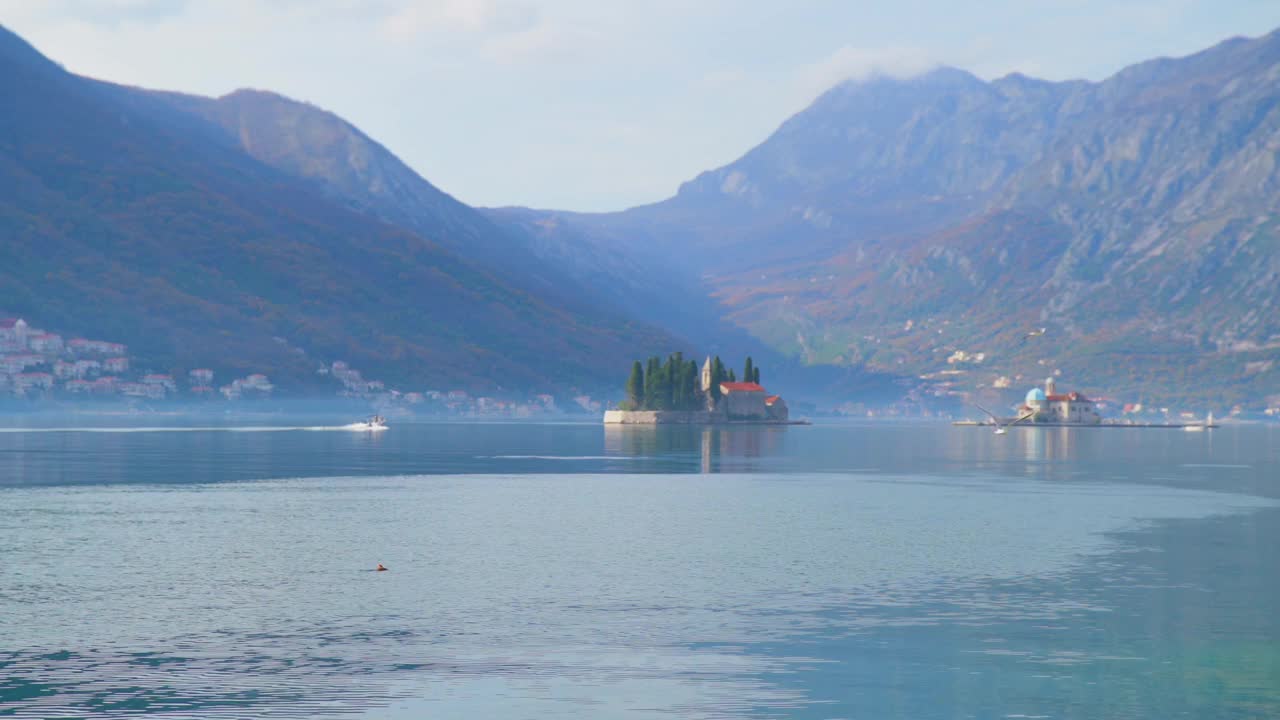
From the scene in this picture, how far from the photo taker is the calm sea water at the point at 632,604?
3553 centimetres

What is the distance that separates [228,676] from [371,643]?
233 inches

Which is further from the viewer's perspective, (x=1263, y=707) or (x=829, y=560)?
(x=829, y=560)

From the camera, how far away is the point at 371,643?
139 ft

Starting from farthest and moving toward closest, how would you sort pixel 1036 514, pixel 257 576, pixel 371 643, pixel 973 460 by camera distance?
pixel 973 460
pixel 1036 514
pixel 257 576
pixel 371 643

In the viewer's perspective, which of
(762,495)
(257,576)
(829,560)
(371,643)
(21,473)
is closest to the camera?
(371,643)

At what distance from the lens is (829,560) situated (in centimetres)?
6372

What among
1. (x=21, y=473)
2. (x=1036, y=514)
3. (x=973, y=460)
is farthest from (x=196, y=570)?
(x=973, y=460)

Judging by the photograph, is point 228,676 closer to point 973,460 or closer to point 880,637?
point 880,637

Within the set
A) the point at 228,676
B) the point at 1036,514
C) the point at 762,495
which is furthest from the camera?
the point at 762,495

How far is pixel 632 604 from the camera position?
164 ft

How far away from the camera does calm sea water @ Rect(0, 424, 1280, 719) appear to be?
35.5 meters

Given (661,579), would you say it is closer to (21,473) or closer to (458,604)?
(458,604)

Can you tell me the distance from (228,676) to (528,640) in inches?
384

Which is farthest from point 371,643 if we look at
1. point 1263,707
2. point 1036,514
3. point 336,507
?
point 1036,514
